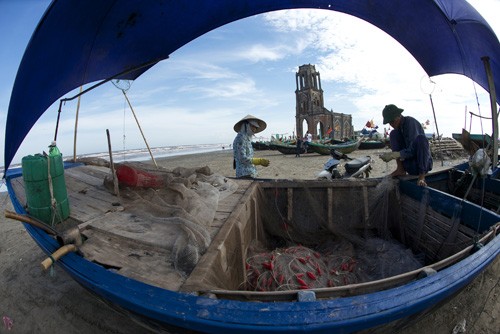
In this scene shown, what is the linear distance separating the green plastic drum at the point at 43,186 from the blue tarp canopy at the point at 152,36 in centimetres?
150

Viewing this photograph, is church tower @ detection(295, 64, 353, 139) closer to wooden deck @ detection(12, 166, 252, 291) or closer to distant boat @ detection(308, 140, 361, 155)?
distant boat @ detection(308, 140, 361, 155)

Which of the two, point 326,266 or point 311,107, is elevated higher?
point 311,107

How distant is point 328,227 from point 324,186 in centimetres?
73

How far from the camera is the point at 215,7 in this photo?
4.77 meters

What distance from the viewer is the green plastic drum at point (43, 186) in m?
2.46

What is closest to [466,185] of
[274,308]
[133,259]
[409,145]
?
[409,145]

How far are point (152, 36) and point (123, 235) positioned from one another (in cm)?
395

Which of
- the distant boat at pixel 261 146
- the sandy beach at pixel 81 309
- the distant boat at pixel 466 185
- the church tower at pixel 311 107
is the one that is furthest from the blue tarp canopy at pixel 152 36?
the church tower at pixel 311 107

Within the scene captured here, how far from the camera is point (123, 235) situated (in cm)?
238

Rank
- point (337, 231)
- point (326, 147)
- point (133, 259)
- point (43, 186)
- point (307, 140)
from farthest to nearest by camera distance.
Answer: point (307, 140), point (326, 147), point (337, 231), point (43, 186), point (133, 259)

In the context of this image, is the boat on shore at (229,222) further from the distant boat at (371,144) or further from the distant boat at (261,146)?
the distant boat at (261,146)

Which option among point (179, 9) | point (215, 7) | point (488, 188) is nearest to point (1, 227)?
point (179, 9)

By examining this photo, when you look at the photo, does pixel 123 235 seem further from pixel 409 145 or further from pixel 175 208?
pixel 409 145

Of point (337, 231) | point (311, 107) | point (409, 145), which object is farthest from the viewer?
point (311, 107)
